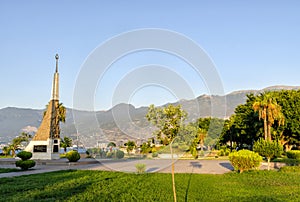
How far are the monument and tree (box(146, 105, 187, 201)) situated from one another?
21104 mm

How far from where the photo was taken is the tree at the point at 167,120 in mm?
9375

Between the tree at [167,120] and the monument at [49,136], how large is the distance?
21104mm

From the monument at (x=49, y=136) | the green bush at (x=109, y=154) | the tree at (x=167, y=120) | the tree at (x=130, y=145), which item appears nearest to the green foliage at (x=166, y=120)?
the tree at (x=167, y=120)

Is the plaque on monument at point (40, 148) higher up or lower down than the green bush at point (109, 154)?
higher up

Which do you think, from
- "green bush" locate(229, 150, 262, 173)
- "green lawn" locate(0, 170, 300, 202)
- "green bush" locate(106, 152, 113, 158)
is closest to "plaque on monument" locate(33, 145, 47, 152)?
"green bush" locate(106, 152, 113, 158)

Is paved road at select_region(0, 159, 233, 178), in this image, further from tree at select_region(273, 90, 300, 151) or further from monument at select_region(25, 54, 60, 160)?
tree at select_region(273, 90, 300, 151)

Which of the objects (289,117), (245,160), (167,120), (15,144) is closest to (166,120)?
(167,120)

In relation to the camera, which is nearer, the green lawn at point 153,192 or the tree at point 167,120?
the green lawn at point 153,192

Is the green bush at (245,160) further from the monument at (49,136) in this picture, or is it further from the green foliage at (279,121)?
the monument at (49,136)

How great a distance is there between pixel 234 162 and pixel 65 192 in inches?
389

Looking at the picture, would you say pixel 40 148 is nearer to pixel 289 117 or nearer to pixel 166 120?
pixel 166 120

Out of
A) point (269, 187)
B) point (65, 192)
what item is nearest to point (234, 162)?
point (269, 187)

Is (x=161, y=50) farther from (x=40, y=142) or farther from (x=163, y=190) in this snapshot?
(x=40, y=142)

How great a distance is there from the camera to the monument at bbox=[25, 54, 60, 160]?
1125 inches
